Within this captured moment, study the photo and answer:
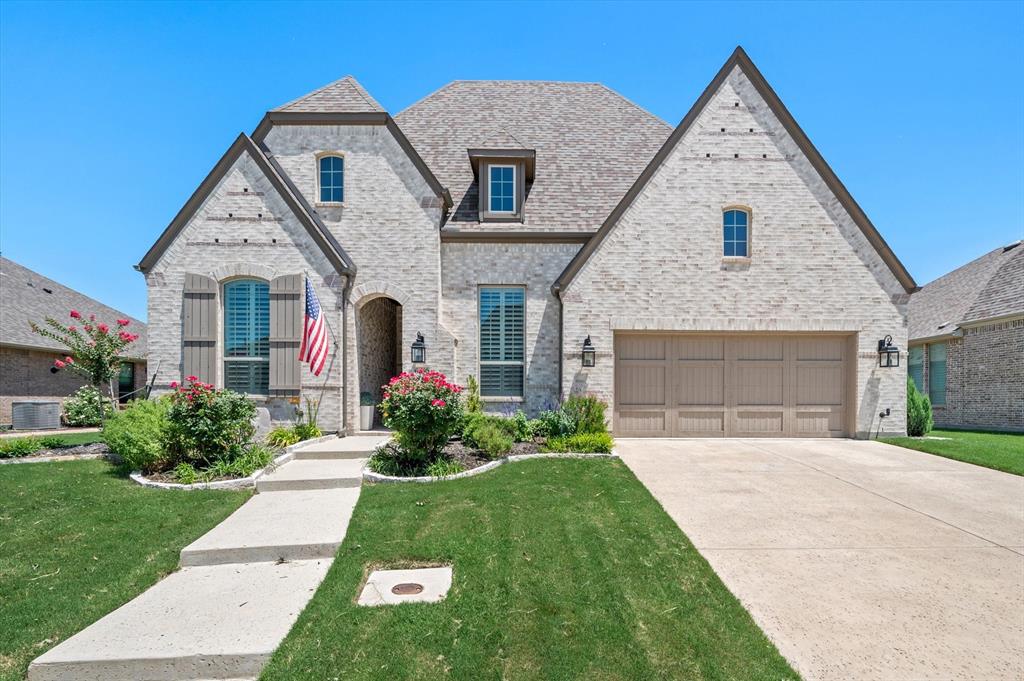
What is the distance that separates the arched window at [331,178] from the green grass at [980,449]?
15.2 metres

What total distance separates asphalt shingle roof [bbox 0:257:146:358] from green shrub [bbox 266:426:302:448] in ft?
41.6

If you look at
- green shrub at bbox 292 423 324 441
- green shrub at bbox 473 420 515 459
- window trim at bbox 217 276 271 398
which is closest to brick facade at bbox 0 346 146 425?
window trim at bbox 217 276 271 398

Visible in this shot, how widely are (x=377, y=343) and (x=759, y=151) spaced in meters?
11.4

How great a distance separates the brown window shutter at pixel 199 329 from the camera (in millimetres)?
10352

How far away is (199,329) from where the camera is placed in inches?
409

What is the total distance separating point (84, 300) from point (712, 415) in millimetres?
29566

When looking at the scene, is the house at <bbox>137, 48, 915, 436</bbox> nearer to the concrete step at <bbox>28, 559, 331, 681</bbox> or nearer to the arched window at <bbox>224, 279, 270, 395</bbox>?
the arched window at <bbox>224, 279, 270, 395</bbox>

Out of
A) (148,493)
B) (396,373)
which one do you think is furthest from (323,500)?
(396,373)

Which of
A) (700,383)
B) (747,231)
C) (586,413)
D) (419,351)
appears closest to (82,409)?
(419,351)

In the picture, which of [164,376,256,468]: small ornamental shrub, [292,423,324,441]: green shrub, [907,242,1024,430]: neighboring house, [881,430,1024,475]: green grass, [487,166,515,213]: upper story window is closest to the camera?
[164,376,256,468]: small ornamental shrub

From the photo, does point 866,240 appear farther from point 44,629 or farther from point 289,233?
point 44,629

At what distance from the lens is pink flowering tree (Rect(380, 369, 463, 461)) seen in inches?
301

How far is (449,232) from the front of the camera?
1169cm

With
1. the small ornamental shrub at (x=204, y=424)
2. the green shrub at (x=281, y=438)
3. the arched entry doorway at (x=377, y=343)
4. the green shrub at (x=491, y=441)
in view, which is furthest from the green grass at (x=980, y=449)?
the small ornamental shrub at (x=204, y=424)
